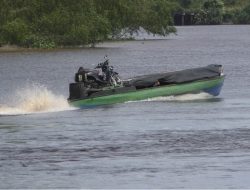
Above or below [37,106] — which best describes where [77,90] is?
above

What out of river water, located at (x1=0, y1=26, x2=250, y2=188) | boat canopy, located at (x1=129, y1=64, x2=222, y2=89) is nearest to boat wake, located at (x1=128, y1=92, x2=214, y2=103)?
river water, located at (x1=0, y1=26, x2=250, y2=188)

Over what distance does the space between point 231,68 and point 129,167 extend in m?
42.8

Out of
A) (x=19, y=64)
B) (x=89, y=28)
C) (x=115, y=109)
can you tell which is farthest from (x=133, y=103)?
(x=89, y=28)

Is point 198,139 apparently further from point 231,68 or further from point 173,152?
point 231,68

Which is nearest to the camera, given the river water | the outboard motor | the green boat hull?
the river water

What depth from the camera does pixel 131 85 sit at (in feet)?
136

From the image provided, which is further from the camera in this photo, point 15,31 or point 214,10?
point 214,10

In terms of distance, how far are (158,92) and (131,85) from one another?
115cm

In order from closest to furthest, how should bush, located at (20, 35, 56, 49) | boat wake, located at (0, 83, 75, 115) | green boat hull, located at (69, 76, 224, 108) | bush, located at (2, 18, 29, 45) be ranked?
boat wake, located at (0, 83, 75, 115) → green boat hull, located at (69, 76, 224, 108) → bush, located at (2, 18, 29, 45) → bush, located at (20, 35, 56, 49)

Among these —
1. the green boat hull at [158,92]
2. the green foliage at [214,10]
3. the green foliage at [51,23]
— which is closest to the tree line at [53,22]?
the green foliage at [51,23]

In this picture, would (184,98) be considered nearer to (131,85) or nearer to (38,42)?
(131,85)

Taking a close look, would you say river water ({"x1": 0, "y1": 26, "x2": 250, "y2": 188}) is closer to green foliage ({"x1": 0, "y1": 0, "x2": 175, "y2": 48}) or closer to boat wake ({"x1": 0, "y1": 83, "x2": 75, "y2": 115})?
boat wake ({"x1": 0, "y1": 83, "x2": 75, "y2": 115})

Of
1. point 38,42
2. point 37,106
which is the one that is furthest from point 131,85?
point 38,42

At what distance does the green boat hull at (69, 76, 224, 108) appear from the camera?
39.8m
